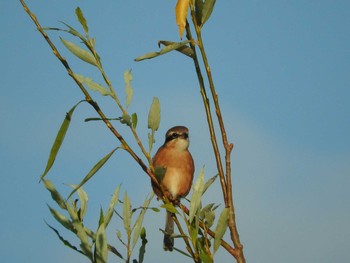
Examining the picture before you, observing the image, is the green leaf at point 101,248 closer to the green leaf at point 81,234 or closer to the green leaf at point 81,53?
the green leaf at point 81,234

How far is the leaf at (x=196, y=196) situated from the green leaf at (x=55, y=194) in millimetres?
630

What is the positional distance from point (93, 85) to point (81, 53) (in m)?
0.23

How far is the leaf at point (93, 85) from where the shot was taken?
2.78m

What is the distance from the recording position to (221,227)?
246 cm

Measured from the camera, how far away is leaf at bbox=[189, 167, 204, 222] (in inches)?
105

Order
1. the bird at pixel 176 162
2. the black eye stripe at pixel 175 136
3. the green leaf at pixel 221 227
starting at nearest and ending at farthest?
the green leaf at pixel 221 227 < the bird at pixel 176 162 < the black eye stripe at pixel 175 136

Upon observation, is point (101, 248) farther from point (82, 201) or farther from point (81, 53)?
point (81, 53)

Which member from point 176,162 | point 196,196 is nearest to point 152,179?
point 196,196

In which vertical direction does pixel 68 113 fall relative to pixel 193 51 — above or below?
below

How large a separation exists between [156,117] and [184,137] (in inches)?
260

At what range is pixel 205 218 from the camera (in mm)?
2781

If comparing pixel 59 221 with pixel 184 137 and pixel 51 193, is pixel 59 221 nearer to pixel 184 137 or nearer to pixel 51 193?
pixel 51 193

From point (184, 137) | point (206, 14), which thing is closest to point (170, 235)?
point (206, 14)

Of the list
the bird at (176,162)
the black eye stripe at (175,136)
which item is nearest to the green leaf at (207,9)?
the bird at (176,162)
